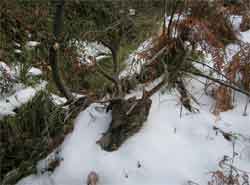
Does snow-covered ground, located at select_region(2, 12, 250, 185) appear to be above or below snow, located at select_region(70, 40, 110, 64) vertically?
below

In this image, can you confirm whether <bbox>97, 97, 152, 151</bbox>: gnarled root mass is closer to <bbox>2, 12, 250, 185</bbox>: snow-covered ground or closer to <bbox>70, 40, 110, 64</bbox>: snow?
<bbox>2, 12, 250, 185</bbox>: snow-covered ground

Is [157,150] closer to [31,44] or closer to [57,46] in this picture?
[57,46]

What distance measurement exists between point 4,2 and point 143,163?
9.01ft

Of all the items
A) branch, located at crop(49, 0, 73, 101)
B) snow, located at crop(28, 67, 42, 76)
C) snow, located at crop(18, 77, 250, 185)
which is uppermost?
branch, located at crop(49, 0, 73, 101)

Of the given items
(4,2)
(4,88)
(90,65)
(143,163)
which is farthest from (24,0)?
(143,163)

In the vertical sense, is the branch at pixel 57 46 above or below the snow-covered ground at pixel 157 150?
above

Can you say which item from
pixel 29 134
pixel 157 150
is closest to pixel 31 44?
pixel 29 134

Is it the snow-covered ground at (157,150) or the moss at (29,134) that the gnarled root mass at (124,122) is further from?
the moss at (29,134)

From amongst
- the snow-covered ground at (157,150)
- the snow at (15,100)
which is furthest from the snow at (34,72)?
the snow-covered ground at (157,150)

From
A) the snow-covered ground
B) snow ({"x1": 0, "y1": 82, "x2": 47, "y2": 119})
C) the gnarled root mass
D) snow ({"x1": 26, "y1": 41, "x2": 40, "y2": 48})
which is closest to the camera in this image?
the snow-covered ground

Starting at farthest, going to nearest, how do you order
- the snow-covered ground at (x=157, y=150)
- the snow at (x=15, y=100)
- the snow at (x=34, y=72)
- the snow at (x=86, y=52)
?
the snow at (x=34, y=72), the snow at (x=86, y=52), the snow at (x=15, y=100), the snow-covered ground at (x=157, y=150)

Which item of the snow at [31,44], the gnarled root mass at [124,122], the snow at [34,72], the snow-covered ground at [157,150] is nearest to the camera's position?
the snow-covered ground at [157,150]

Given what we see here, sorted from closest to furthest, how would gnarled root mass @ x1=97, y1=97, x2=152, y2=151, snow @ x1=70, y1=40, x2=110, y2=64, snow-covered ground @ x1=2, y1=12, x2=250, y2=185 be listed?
snow-covered ground @ x1=2, y1=12, x2=250, y2=185 < gnarled root mass @ x1=97, y1=97, x2=152, y2=151 < snow @ x1=70, y1=40, x2=110, y2=64

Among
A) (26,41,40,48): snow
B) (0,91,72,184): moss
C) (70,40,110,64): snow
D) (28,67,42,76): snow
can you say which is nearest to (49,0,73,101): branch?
(0,91,72,184): moss
